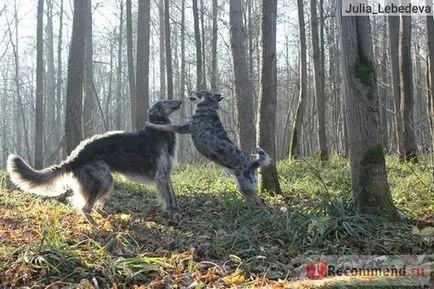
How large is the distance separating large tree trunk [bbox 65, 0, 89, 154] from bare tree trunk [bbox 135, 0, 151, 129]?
2154mm

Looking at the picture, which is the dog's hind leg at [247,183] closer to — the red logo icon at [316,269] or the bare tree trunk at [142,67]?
the red logo icon at [316,269]

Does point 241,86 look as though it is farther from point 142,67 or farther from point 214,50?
point 214,50

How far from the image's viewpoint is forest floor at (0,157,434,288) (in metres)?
4.19

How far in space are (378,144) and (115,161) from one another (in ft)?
13.9

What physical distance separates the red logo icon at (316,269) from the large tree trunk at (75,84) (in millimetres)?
8070

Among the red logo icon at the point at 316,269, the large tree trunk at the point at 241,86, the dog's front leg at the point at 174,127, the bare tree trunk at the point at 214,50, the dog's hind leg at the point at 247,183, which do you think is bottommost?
the red logo icon at the point at 316,269

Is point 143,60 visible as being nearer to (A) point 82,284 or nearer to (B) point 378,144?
(B) point 378,144

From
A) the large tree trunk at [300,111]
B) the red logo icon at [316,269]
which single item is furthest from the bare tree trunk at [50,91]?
the red logo icon at [316,269]

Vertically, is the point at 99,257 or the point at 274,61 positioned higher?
the point at 274,61

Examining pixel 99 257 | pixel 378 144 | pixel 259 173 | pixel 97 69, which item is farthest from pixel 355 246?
pixel 97 69

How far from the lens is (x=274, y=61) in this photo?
353 inches

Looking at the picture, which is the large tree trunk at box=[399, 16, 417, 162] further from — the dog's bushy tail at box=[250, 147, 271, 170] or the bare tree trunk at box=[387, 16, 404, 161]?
the dog's bushy tail at box=[250, 147, 271, 170]

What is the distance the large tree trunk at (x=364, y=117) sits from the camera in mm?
6102

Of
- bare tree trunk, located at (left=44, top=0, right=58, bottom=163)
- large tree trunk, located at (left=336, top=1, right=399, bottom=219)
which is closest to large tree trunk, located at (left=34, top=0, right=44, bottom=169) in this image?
large tree trunk, located at (left=336, top=1, right=399, bottom=219)
